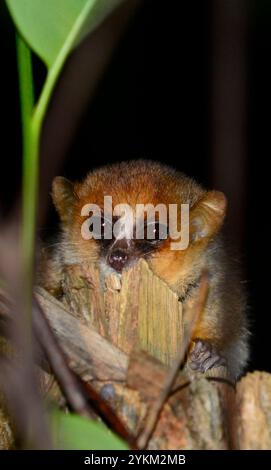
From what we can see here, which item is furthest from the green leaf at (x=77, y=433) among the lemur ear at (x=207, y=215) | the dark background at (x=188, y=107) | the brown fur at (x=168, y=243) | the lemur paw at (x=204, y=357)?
the dark background at (x=188, y=107)

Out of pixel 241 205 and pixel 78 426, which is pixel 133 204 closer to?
pixel 78 426

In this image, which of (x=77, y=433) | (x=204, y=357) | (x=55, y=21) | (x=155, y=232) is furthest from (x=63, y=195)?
(x=77, y=433)

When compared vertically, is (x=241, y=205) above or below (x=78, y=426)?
above

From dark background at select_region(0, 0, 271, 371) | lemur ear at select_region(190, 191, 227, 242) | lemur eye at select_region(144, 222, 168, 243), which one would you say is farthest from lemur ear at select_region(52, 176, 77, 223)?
dark background at select_region(0, 0, 271, 371)

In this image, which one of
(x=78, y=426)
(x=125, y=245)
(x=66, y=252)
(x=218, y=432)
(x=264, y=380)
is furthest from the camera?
(x=66, y=252)

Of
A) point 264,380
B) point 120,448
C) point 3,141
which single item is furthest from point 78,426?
point 3,141

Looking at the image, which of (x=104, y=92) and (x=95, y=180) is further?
(x=104, y=92)

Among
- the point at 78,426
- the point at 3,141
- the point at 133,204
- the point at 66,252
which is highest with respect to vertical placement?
the point at 3,141
